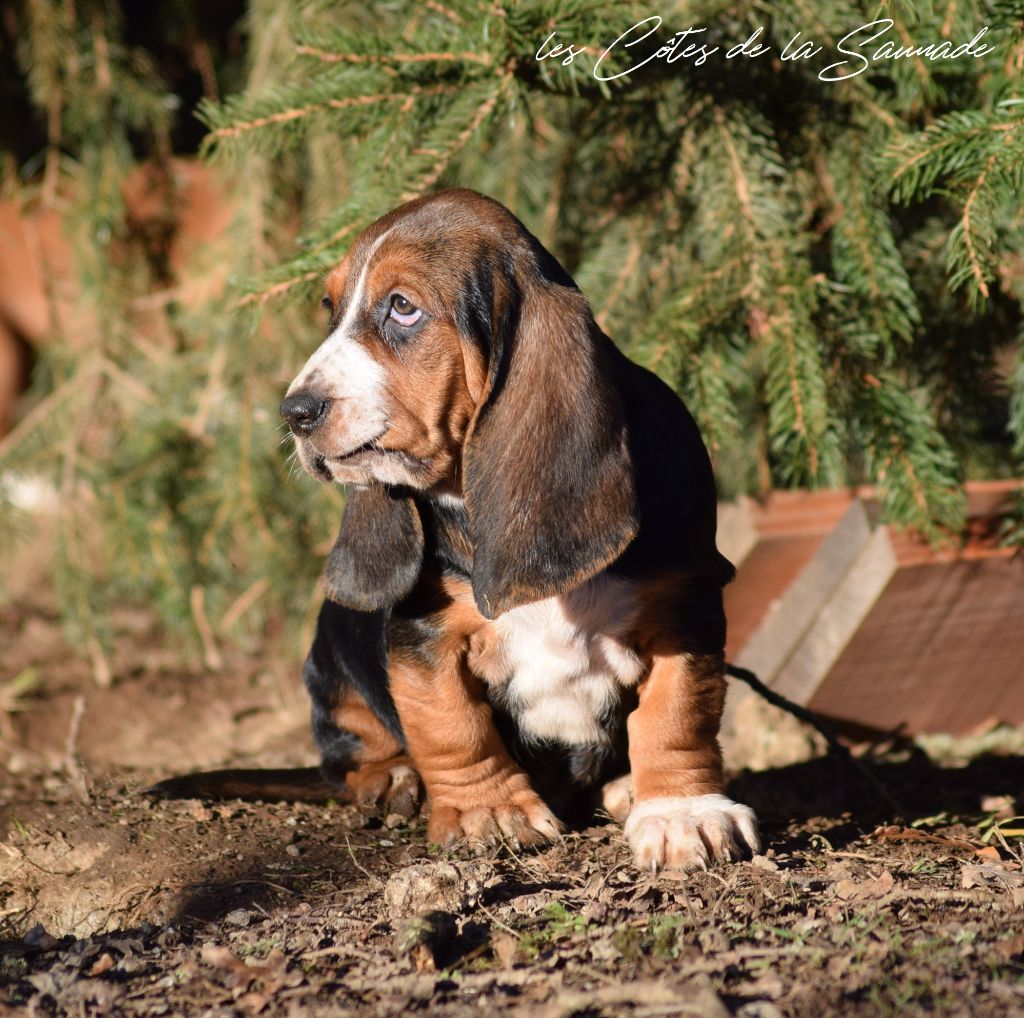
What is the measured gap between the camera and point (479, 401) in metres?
2.76

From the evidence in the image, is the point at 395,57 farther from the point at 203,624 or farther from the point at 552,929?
the point at 203,624

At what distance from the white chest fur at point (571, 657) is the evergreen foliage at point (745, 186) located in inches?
31.3

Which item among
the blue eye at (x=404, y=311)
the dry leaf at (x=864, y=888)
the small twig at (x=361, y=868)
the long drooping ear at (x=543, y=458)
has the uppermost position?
the blue eye at (x=404, y=311)

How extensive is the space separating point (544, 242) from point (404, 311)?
65.6 inches

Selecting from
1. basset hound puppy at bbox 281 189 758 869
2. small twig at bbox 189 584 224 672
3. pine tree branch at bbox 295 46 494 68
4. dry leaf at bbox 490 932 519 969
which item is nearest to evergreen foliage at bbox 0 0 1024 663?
pine tree branch at bbox 295 46 494 68

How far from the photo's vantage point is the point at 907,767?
4223mm

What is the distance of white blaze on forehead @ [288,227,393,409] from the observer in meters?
2.72

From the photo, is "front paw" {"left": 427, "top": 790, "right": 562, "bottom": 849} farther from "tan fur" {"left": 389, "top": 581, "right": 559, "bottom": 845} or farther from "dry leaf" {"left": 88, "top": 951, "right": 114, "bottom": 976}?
"dry leaf" {"left": 88, "top": 951, "right": 114, "bottom": 976}

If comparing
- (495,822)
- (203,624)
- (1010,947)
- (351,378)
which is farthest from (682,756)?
(203,624)

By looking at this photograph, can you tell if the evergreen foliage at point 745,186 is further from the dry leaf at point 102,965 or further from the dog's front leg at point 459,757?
the dry leaf at point 102,965

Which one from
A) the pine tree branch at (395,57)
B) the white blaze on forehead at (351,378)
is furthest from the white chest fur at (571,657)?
the pine tree branch at (395,57)

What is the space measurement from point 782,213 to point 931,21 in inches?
24.2

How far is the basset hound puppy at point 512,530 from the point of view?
8.67 ft

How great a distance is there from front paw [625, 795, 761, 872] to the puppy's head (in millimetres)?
550
